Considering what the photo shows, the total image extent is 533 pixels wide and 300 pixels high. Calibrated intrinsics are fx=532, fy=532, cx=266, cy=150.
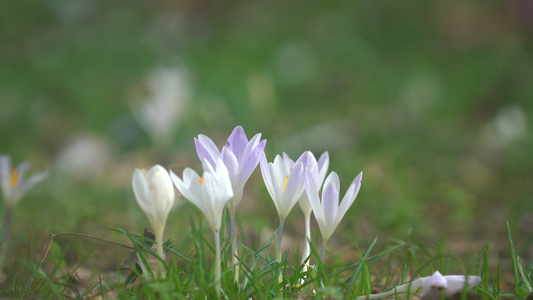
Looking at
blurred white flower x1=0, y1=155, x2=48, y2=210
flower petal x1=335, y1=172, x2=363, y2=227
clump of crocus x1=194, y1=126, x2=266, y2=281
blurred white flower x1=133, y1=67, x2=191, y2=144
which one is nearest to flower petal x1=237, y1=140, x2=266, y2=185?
clump of crocus x1=194, y1=126, x2=266, y2=281

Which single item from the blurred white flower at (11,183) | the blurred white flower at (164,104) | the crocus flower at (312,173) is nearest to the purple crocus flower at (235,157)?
the crocus flower at (312,173)

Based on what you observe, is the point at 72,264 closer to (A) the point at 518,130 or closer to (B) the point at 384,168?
(B) the point at 384,168

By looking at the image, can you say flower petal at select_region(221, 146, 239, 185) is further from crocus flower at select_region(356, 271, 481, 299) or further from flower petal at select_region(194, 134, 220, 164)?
crocus flower at select_region(356, 271, 481, 299)

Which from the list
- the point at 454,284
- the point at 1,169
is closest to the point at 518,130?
the point at 454,284

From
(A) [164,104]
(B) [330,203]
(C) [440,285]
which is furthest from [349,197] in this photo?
(A) [164,104]

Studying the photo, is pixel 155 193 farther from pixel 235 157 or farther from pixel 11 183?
pixel 11 183
